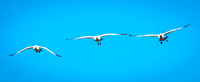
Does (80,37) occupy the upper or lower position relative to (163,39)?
upper

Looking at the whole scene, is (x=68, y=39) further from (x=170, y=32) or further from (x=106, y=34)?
(x=170, y=32)

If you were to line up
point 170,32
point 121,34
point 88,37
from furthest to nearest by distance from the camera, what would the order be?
point 88,37, point 170,32, point 121,34

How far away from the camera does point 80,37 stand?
55.7 m

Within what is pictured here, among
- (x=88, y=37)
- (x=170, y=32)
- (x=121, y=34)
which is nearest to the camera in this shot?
(x=121, y=34)

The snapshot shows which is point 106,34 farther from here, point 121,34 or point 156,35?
point 156,35

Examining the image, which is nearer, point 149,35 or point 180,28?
point 180,28

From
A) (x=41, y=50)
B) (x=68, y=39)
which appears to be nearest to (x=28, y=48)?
(x=41, y=50)

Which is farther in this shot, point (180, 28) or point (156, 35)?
point (156, 35)

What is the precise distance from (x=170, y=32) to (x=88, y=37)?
13.7 m

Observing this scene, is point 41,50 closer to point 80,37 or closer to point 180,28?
point 80,37

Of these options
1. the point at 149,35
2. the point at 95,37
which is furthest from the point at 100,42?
the point at 149,35

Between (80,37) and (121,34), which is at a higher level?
(80,37)

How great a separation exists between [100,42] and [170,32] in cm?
1141

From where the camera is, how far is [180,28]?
48.2 metres
